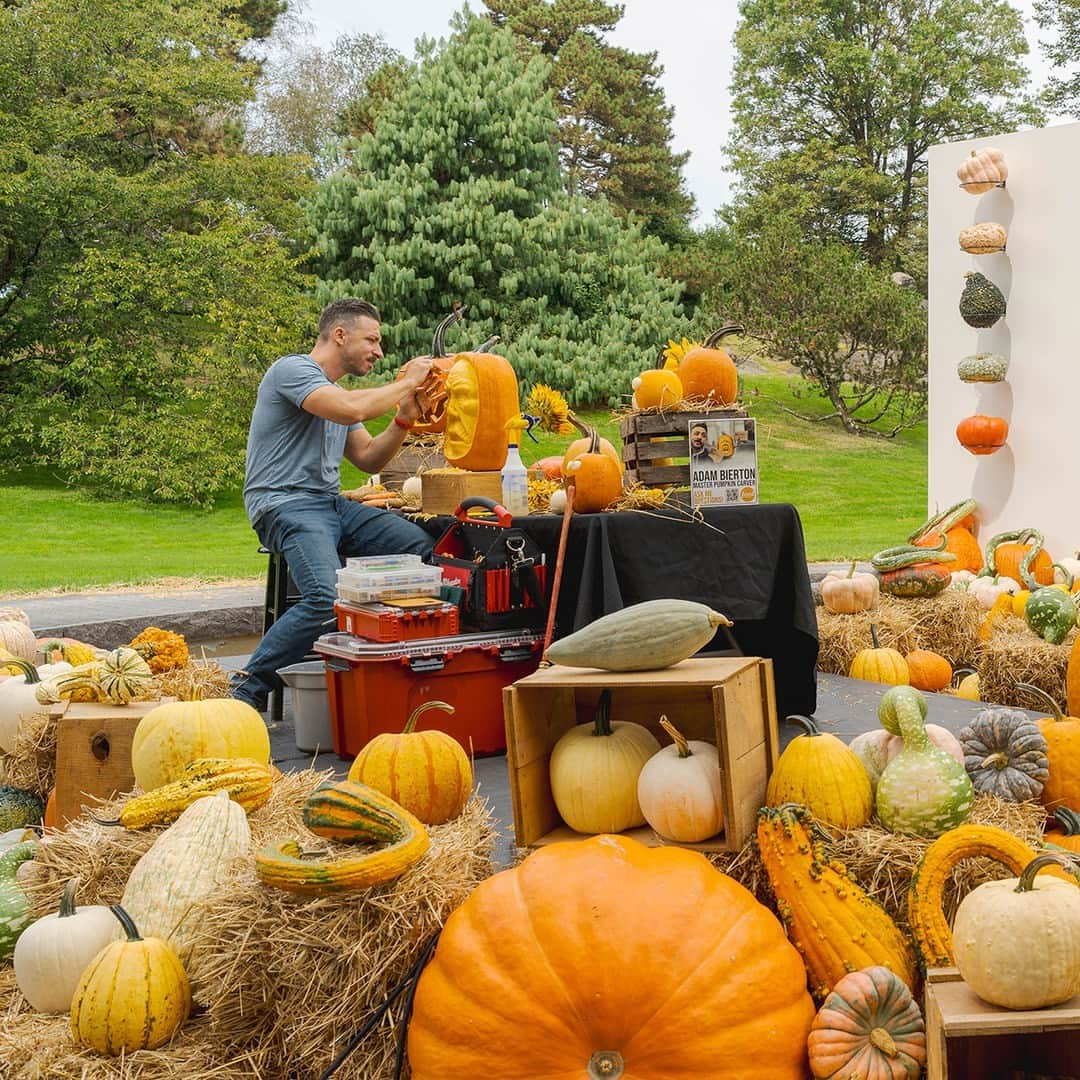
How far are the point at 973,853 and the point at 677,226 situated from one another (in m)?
24.7

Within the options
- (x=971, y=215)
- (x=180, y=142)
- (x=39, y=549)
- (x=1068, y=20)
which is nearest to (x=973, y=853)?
(x=971, y=215)

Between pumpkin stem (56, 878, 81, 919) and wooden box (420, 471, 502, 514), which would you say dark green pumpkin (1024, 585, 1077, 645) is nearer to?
wooden box (420, 471, 502, 514)

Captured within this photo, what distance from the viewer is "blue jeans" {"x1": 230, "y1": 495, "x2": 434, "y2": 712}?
4.18m

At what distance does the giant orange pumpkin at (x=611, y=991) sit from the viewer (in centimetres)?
188

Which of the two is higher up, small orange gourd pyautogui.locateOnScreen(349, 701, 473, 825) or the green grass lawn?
small orange gourd pyautogui.locateOnScreen(349, 701, 473, 825)

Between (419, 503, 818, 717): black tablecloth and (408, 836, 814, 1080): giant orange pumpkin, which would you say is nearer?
(408, 836, 814, 1080): giant orange pumpkin

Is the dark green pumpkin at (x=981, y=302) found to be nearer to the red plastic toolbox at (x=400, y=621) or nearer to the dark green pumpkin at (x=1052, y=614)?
the dark green pumpkin at (x=1052, y=614)

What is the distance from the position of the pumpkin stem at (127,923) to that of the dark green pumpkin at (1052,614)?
4.34 m

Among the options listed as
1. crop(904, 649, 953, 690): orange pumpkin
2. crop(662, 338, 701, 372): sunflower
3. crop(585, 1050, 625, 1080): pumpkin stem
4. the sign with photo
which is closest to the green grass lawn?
crop(904, 649, 953, 690): orange pumpkin

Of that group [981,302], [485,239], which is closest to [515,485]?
[981,302]

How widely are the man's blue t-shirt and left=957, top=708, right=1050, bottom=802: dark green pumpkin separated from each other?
8.93 ft

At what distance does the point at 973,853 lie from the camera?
2.07m

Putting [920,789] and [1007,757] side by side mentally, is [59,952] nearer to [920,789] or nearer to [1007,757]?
[920,789]

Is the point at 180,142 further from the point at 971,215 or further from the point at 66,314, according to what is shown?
the point at 971,215
